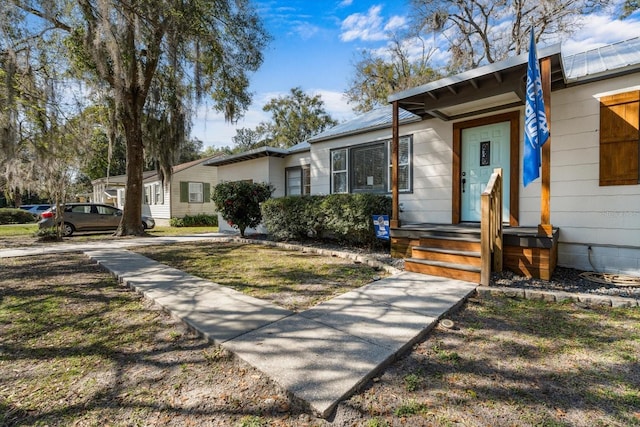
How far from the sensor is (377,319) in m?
3.08

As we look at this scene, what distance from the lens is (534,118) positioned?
406 centimetres

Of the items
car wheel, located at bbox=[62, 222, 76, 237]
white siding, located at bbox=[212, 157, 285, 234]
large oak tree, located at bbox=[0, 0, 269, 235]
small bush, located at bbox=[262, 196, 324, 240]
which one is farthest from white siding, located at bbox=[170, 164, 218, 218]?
small bush, located at bbox=[262, 196, 324, 240]

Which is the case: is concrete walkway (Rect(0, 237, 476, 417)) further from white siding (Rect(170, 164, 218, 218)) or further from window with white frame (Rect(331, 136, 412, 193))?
white siding (Rect(170, 164, 218, 218))

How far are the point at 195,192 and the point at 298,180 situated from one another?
10541mm

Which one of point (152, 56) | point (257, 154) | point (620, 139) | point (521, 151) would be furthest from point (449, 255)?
point (152, 56)

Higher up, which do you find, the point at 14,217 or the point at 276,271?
the point at 14,217

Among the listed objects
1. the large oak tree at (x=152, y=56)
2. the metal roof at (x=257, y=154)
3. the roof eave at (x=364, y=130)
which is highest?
the large oak tree at (x=152, y=56)

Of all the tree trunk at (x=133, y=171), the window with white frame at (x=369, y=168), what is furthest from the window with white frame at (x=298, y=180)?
the tree trunk at (x=133, y=171)

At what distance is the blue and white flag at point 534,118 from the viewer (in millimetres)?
4035

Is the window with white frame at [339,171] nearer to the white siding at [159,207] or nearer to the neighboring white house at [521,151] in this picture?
the neighboring white house at [521,151]

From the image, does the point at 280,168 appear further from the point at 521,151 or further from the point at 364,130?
the point at 521,151

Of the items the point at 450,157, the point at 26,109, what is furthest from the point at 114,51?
the point at 450,157

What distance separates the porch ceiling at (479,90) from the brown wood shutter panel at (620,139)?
2.69 feet

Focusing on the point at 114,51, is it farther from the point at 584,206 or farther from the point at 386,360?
the point at 584,206
